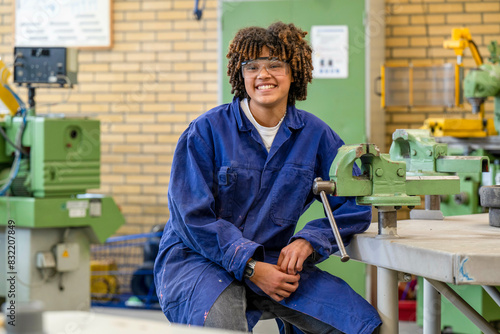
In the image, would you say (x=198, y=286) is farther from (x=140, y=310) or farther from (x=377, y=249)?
(x=140, y=310)

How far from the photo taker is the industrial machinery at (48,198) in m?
3.52

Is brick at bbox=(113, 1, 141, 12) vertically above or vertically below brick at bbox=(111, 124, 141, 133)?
above

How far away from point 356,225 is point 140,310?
272 centimetres

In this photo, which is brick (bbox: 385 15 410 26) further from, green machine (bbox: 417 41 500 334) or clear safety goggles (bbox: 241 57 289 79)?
clear safety goggles (bbox: 241 57 289 79)

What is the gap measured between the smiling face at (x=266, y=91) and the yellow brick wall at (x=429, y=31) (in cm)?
273

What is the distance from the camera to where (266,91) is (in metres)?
2.04

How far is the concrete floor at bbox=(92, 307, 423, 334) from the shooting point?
367 centimetres

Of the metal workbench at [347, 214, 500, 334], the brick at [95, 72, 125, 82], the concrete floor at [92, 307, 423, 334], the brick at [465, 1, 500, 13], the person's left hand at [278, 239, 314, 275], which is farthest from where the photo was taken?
the brick at [95, 72, 125, 82]

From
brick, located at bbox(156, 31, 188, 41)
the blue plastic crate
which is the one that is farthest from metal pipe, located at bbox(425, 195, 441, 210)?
brick, located at bbox(156, 31, 188, 41)

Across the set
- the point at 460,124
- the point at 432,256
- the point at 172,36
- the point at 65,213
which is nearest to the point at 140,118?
the point at 172,36

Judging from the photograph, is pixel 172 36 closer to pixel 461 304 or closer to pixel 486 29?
pixel 486 29

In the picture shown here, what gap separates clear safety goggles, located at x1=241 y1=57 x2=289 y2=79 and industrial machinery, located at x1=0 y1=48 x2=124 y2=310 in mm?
1769

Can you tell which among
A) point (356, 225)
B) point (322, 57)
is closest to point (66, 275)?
point (322, 57)

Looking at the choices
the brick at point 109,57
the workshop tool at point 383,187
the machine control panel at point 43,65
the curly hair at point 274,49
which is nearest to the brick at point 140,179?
the brick at point 109,57
